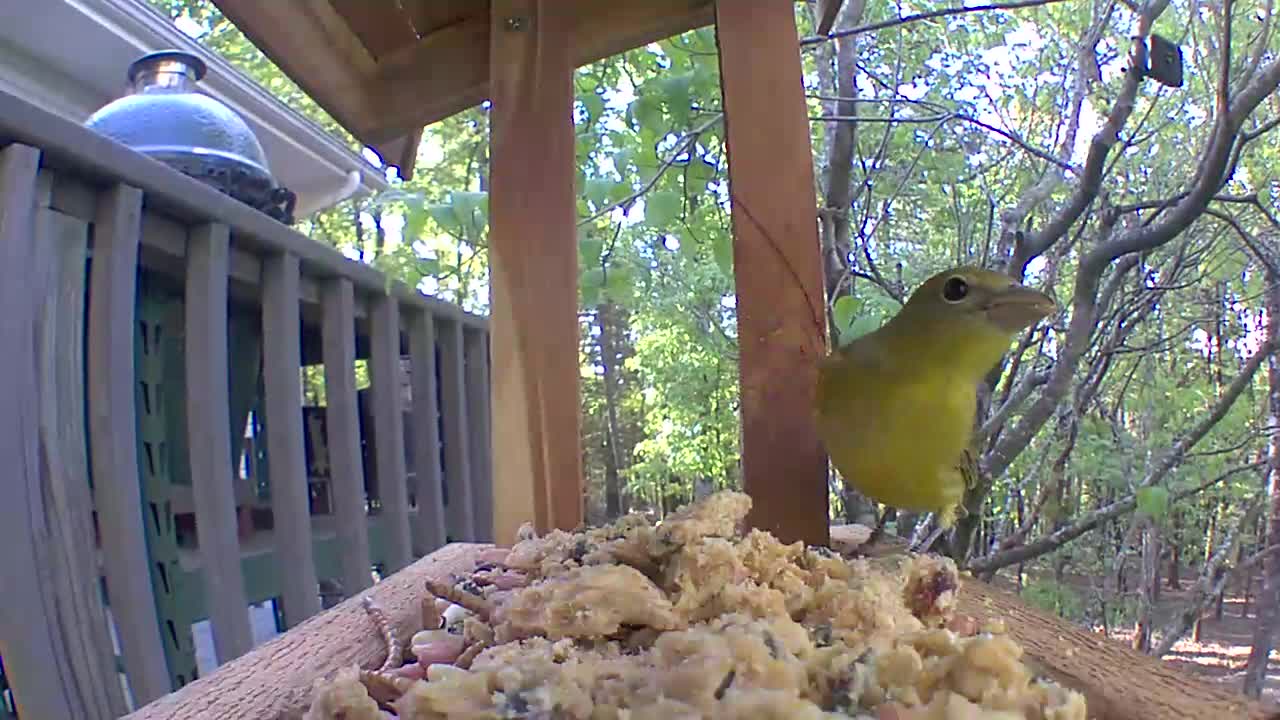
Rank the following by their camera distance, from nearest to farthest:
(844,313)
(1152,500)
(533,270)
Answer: (533,270), (844,313), (1152,500)

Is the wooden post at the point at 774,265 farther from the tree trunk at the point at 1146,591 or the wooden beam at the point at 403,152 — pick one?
the tree trunk at the point at 1146,591

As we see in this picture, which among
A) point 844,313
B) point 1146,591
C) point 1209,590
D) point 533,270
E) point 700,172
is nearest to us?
point 533,270

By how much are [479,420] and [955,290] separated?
1.92 m

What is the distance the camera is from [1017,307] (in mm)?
886

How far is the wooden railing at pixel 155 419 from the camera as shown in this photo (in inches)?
42.2

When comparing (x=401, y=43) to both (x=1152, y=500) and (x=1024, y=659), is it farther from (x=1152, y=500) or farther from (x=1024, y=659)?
(x=1152, y=500)

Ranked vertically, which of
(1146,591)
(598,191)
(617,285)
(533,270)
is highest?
(598,191)

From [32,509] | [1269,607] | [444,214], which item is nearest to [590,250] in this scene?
[444,214]

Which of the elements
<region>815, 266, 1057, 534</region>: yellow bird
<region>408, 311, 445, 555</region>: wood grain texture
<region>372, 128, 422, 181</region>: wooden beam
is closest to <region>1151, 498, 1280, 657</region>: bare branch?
<region>815, 266, 1057, 534</region>: yellow bird

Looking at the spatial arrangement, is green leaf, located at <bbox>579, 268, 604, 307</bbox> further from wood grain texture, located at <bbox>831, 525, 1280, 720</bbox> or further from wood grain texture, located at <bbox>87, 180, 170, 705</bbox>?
wood grain texture, located at <bbox>831, 525, 1280, 720</bbox>

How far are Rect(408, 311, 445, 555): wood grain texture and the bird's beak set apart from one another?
154cm

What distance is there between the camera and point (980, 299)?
3.00 ft

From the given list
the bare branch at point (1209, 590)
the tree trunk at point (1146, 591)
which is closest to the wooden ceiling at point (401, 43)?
the bare branch at point (1209, 590)

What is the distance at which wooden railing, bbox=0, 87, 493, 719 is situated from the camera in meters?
1.07
